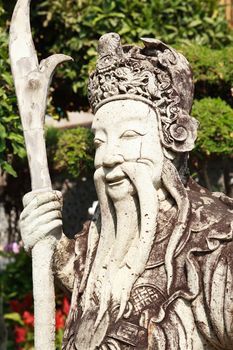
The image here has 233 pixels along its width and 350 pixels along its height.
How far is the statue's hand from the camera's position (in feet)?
15.1

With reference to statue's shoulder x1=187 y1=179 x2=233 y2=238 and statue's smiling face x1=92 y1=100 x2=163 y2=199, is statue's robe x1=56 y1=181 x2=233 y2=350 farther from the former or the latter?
statue's smiling face x1=92 y1=100 x2=163 y2=199

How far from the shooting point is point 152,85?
4.59 metres

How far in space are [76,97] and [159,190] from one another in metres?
4.73

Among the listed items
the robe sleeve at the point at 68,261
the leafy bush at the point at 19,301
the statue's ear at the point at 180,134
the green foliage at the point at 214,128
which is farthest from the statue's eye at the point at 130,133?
the leafy bush at the point at 19,301

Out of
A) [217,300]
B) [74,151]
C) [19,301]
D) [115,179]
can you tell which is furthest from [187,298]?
[19,301]

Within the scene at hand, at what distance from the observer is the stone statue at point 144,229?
14.3ft

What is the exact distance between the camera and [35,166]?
4648mm

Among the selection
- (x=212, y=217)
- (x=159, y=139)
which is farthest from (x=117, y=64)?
(x=212, y=217)

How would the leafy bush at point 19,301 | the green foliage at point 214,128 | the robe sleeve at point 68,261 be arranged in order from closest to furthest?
1. the robe sleeve at point 68,261
2. the green foliage at point 214,128
3. the leafy bush at point 19,301

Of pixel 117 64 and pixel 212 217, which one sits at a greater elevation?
pixel 117 64

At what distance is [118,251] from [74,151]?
3.84 m

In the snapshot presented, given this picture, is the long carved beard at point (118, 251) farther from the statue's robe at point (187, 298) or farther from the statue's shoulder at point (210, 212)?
the statue's shoulder at point (210, 212)

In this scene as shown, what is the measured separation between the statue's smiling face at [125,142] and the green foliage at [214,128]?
9.55ft

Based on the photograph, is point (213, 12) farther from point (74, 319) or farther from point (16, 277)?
point (74, 319)
